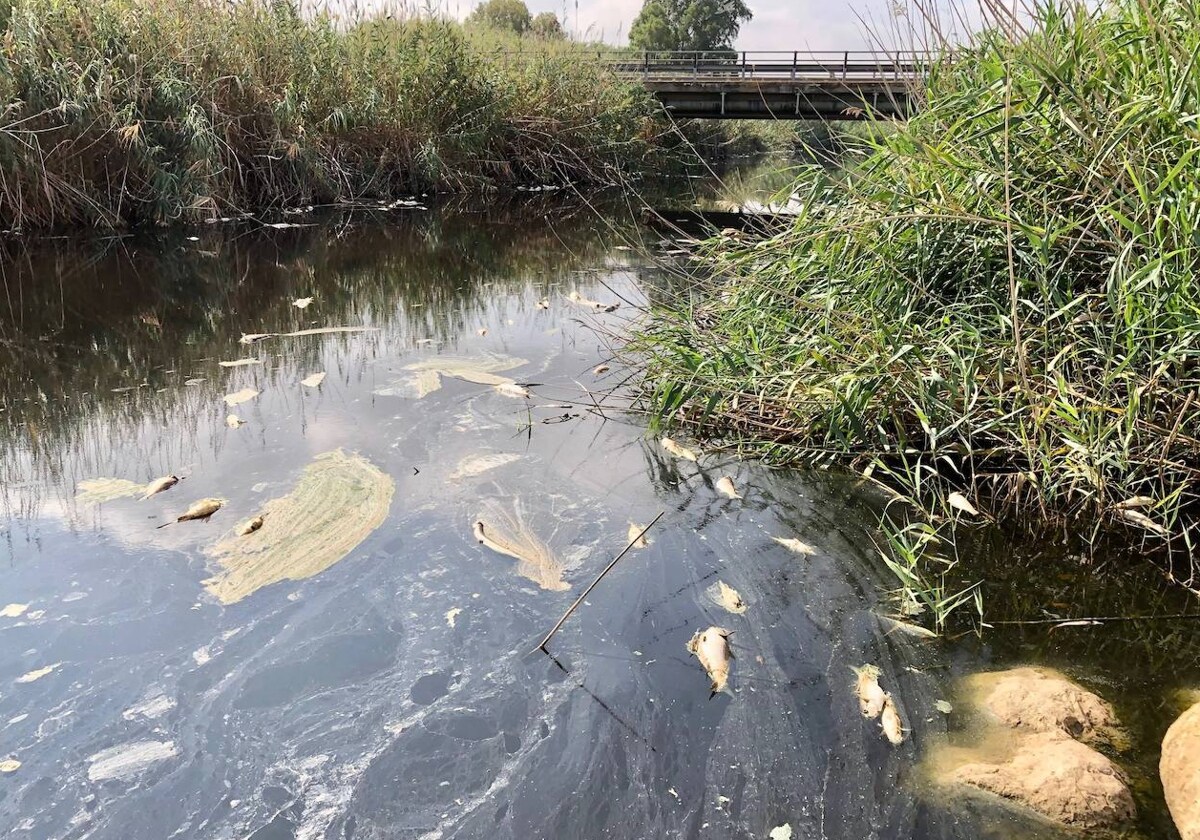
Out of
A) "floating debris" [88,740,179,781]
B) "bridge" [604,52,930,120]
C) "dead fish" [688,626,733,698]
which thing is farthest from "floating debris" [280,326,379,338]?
"bridge" [604,52,930,120]

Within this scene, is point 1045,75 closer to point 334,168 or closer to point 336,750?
point 336,750

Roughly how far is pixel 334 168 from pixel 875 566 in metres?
8.34

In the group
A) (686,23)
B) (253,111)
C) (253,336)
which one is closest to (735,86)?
(253,111)

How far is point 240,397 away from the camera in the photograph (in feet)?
11.2

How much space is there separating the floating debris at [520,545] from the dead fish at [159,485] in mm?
1021

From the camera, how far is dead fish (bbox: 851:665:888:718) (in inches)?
68.6

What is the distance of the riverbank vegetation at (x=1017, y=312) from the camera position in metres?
2.24

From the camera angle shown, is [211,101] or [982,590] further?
[211,101]

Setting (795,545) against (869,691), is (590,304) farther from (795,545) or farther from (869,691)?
(869,691)

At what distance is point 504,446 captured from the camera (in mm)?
3037

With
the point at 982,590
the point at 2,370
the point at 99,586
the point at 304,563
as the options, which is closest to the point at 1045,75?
the point at 982,590

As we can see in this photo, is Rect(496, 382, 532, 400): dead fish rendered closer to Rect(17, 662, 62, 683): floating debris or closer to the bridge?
Rect(17, 662, 62, 683): floating debris

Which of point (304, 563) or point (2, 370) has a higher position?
point (2, 370)

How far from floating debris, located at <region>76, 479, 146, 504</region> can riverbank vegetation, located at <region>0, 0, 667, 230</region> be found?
16.4ft
